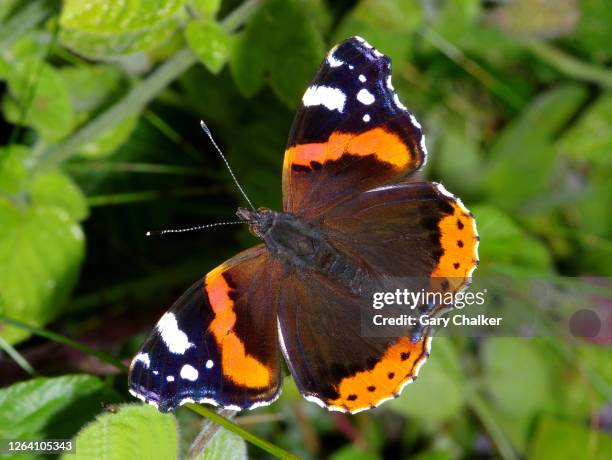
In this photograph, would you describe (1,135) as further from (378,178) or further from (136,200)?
(378,178)

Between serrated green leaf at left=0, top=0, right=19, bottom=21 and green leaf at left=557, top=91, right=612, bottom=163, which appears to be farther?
green leaf at left=557, top=91, right=612, bottom=163

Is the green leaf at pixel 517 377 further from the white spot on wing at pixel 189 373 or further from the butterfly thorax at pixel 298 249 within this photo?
the white spot on wing at pixel 189 373

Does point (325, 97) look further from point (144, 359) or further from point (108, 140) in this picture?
point (108, 140)

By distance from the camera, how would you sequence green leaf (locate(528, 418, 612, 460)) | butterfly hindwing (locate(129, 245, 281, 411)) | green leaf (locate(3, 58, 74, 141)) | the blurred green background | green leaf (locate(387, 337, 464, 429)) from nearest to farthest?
1. butterfly hindwing (locate(129, 245, 281, 411))
2. the blurred green background
3. green leaf (locate(3, 58, 74, 141))
4. green leaf (locate(387, 337, 464, 429))
5. green leaf (locate(528, 418, 612, 460))

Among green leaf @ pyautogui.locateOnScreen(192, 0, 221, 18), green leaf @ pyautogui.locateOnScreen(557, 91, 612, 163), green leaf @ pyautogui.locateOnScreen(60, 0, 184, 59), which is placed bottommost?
green leaf @ pyautogui.locateOnScreen(557, 91, 612, 163)

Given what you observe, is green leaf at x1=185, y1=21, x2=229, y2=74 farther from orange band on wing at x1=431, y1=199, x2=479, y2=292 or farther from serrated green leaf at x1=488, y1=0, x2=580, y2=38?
serrated green leaf at x1=488, y1=0, x2=580, y2=38

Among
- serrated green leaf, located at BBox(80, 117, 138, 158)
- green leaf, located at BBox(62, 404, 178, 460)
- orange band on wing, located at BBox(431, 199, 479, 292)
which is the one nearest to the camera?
green leaf, located at BBox(62, 404, 178, 460)

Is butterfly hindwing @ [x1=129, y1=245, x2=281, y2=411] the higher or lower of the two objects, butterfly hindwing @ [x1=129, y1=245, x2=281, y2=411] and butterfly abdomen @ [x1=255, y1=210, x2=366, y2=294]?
the lower

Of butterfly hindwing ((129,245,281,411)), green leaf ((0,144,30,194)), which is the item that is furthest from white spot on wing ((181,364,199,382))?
green leaf ((0,144,30,194))
